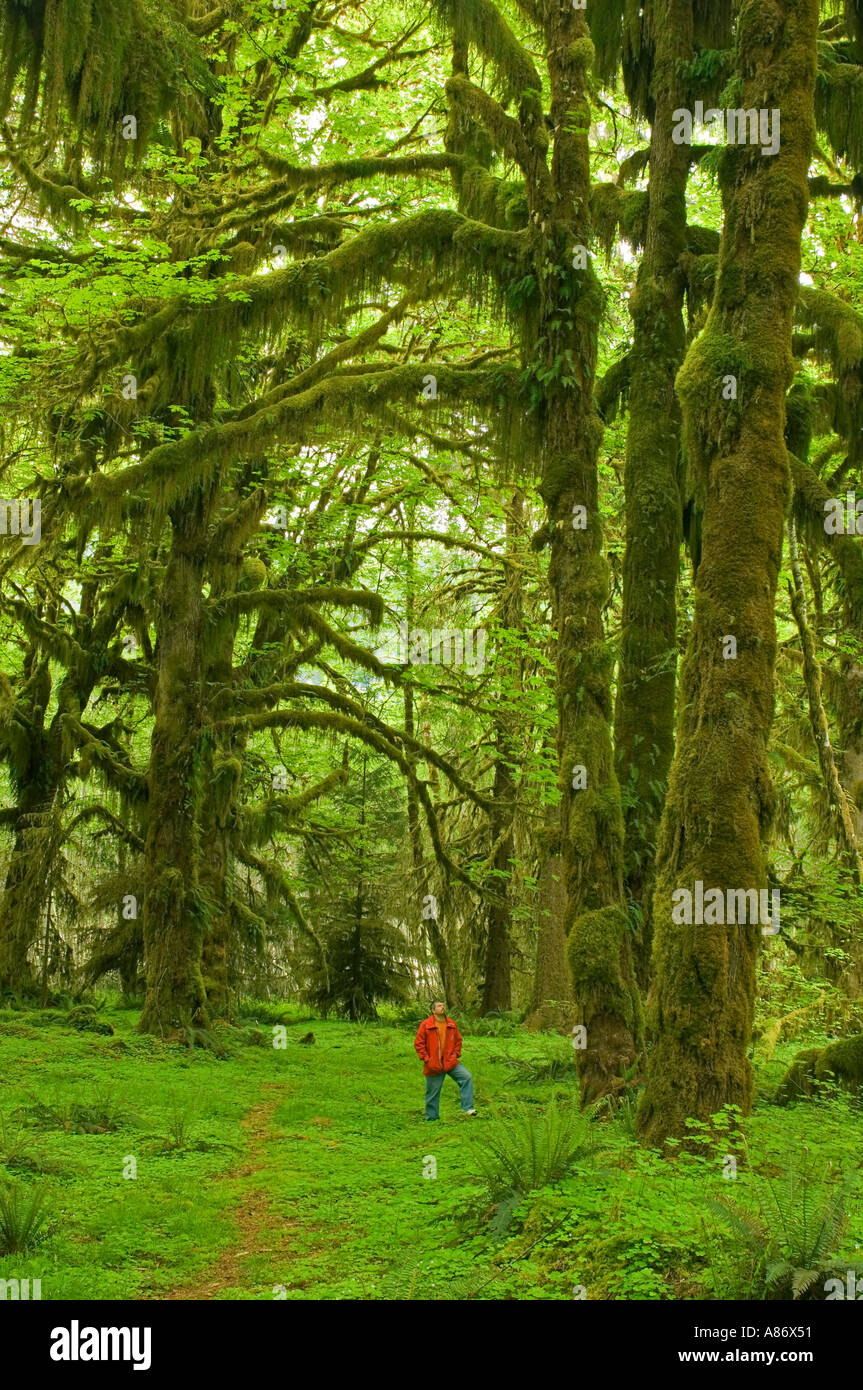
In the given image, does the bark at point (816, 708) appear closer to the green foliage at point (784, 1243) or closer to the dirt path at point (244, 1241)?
the green foliage at point (784, 1243)

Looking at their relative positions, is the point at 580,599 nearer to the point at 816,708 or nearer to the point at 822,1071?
the point at 816,708

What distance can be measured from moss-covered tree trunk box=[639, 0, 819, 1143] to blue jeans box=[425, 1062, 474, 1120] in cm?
386

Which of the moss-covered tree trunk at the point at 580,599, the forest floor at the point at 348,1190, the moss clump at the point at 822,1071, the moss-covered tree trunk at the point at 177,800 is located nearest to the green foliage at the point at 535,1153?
→ the forest floor at the point at 348,1190

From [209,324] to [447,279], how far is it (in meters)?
2.45

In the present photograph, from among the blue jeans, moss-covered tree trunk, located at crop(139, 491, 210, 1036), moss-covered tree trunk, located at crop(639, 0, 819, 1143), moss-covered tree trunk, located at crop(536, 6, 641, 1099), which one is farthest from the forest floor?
moss-covered tree trunk, located at crop(139, 491, 210, 1036)

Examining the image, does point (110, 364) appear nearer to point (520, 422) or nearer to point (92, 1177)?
point (520, 422)

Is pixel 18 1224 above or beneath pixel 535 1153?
beneath

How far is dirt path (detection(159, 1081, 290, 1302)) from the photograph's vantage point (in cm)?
527

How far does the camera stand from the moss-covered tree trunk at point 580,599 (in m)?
8.21

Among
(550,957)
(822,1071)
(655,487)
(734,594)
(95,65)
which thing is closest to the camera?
(734,594)

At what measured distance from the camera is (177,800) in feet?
46.1

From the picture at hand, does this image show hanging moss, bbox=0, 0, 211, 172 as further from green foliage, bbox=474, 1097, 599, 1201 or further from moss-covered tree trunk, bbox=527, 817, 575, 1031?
moss-covered tree trunk, bbox=527, 817, 575, 1031

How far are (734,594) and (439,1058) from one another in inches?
212

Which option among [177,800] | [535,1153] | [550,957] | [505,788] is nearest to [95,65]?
[535,1153]
